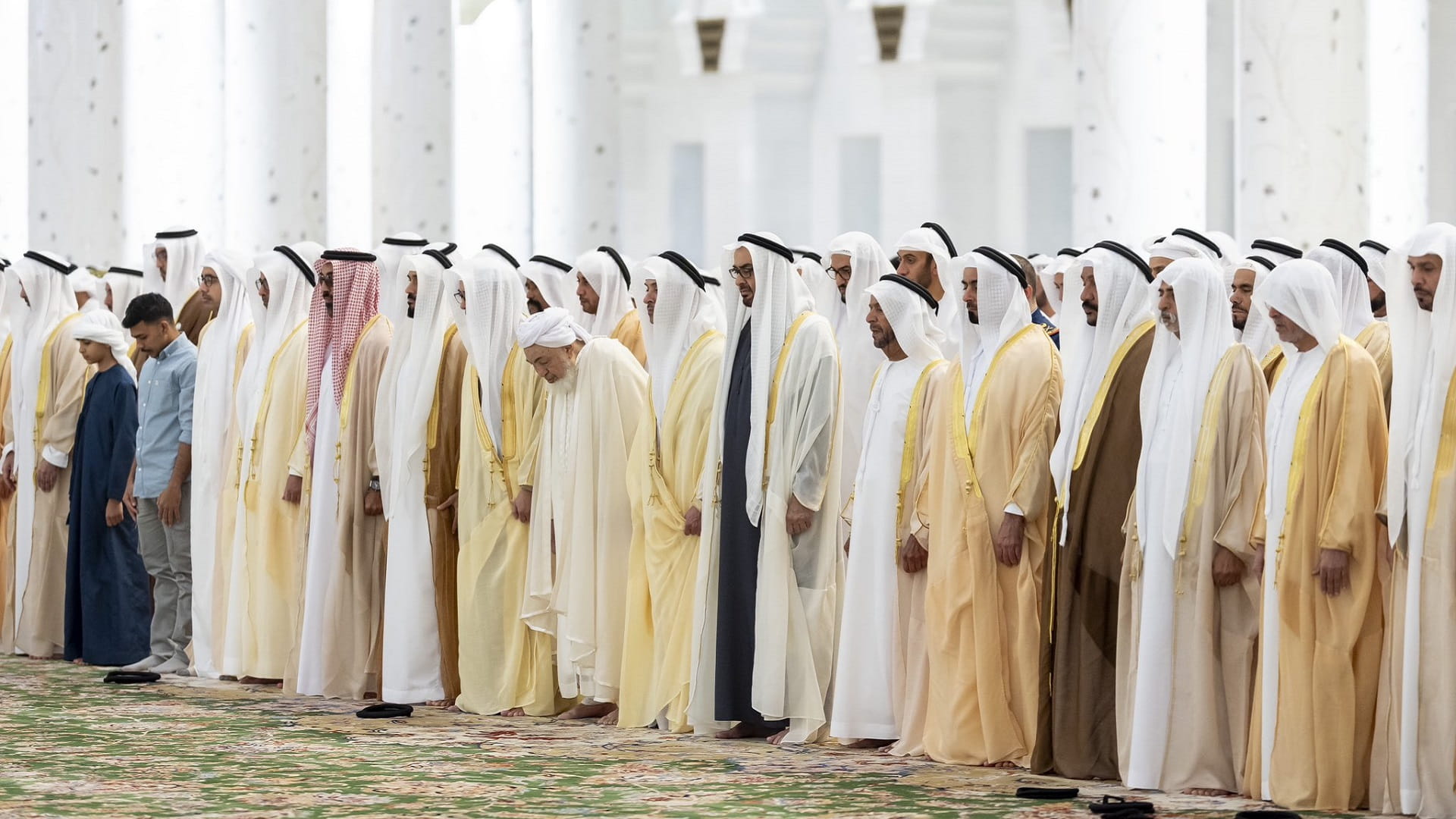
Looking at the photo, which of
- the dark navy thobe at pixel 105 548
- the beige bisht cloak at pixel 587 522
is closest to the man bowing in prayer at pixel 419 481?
the beige bisht cloak at pixel 587 522

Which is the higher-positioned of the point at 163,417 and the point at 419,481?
the point at 163,417

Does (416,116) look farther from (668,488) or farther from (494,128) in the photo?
(494,128)

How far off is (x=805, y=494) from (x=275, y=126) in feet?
17.8

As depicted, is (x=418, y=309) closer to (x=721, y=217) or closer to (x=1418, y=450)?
(x=1418, y=450)

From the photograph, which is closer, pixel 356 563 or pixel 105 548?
pixel 356 563

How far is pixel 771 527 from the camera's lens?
653cm

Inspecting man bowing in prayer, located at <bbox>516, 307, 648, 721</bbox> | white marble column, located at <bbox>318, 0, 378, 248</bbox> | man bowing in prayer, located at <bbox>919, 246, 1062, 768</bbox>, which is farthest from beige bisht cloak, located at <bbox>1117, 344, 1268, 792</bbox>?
white marble column, located at <bbox>318, 0, 378, 248</bbox>

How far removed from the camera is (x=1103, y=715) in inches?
225

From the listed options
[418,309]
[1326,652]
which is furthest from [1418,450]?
[418,309]

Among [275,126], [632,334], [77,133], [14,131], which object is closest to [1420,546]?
[632,334]

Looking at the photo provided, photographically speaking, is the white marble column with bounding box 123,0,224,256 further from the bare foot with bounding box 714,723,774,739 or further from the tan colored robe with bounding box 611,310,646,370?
the bare foot with bounding box 714,723,774,739

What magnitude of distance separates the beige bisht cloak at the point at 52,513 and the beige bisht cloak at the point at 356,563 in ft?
6.00

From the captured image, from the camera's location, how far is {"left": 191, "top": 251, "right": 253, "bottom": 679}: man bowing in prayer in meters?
8.13

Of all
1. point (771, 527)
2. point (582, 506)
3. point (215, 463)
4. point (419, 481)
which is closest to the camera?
point (771, 527)
